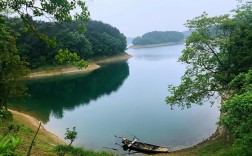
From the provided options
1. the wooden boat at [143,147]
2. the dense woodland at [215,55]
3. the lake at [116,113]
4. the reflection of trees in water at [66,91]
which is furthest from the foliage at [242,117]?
the reflection of trees in water at [66,91]

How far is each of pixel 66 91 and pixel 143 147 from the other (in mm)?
29894

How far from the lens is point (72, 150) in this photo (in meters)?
14.2

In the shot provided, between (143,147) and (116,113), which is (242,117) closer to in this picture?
(143,147)

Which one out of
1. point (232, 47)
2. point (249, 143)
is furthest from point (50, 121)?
point (249, 143)

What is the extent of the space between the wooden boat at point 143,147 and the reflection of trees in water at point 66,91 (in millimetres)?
12869

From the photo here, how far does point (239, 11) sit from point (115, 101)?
79.1 feet

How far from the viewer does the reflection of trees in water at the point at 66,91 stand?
122ft

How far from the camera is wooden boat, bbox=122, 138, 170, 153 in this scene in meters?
21.0

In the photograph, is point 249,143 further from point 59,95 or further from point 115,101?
point 59,95

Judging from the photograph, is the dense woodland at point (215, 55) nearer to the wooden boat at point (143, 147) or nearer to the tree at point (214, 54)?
the tree at point (214, 54)

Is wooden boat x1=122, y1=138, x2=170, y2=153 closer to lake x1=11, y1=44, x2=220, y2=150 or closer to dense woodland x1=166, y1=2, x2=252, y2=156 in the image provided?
lake x1=11, y1=44, x2=220, y2=150

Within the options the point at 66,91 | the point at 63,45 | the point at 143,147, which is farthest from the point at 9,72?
the point at 63,45

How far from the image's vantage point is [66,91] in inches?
1943

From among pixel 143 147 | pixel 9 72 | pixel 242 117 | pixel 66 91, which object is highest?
pixel 9 72
